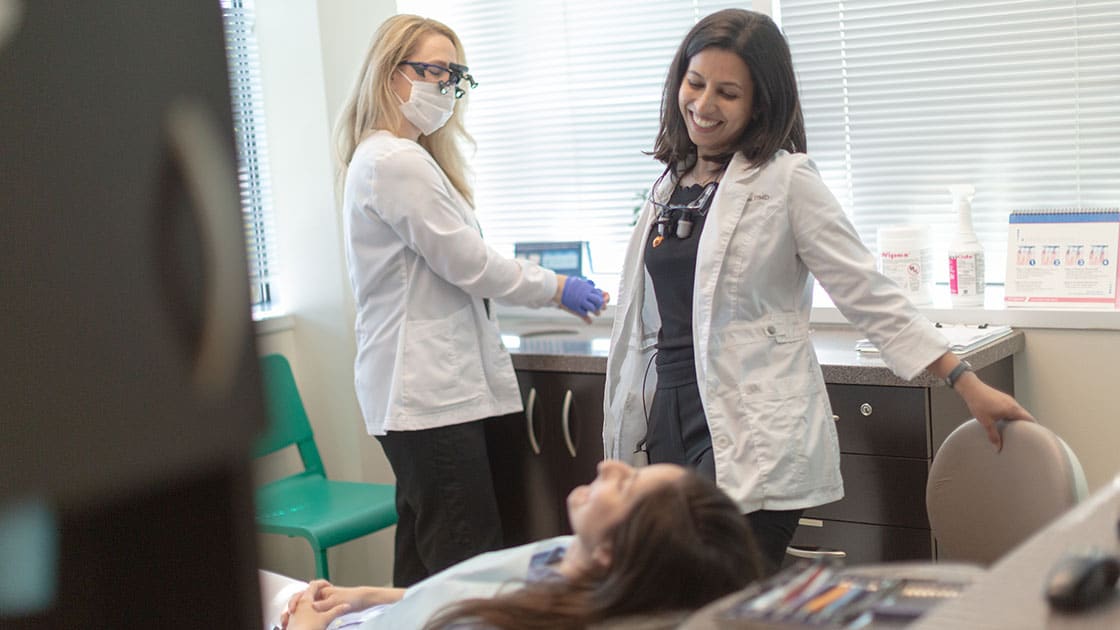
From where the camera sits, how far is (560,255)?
3344mm

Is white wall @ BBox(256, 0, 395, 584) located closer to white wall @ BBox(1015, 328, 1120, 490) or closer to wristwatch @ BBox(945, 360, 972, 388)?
white wall @ BBox(1015, 328, 1120, 490)

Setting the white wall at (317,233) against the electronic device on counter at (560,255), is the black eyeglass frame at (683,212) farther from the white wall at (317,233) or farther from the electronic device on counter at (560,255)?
the white wall at (317,233)

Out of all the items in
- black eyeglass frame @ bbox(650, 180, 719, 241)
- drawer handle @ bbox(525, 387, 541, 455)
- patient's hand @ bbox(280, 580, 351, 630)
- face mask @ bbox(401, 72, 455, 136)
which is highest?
face mask @ bbox(401, 72, 455, 136)

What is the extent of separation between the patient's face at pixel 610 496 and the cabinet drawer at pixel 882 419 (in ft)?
3.81

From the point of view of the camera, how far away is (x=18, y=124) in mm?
565

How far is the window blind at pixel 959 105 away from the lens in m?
2.61

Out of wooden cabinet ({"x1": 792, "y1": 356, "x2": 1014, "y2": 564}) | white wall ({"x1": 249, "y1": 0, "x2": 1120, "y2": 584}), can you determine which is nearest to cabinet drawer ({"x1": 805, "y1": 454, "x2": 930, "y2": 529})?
wooden cabinet ({"x1": 792, "y1": 356, "x2": 1014, "y2": 564})

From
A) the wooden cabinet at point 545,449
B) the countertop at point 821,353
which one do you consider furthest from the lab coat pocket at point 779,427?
the wooden cabinet at point 545,449

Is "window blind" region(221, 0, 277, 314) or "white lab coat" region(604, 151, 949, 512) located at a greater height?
"window blind" region(221, 0, 277, 314)

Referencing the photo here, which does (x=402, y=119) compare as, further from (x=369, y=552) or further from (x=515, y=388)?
(x=369, y=552)

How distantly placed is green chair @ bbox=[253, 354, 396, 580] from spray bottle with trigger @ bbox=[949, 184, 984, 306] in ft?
4.97

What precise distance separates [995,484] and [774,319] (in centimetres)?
47

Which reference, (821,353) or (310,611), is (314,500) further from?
(821,353)

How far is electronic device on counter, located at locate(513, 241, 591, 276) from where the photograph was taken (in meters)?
3.32
